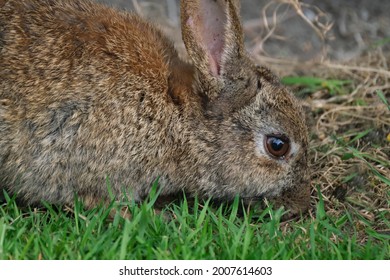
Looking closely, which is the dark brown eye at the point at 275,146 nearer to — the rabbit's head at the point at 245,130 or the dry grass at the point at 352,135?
the rabbit's head at the point at 245,130

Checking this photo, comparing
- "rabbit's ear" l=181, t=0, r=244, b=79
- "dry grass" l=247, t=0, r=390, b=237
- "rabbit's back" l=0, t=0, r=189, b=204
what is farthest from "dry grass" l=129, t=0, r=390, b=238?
"rabbit's back" l=0, t=0, r=189, b=204

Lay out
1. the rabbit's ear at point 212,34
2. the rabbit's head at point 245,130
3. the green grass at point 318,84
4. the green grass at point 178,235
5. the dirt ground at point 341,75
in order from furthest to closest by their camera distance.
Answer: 1. the green grass at point 318,84
2. the dirt ground at point 341,75
3. the rabbit's head at point 245,130
4. the rabbit's ear at point 212,34
5. the green grass at point 178,235

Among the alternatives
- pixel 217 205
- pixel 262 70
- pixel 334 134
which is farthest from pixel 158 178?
pixel 334 134

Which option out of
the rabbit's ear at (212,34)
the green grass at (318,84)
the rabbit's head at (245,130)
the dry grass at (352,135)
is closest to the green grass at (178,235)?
the rabbit's head at (245,130)

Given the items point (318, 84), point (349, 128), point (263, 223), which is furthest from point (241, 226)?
point (318, 84)

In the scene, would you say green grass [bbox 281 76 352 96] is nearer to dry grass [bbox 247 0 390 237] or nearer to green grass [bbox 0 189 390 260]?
dry grass [bbox 247 0 390 237]

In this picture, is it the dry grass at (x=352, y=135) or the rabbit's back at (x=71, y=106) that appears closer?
the rabbit's back at (x=71, y=106)

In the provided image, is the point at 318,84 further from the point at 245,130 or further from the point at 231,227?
the point at 231,227
